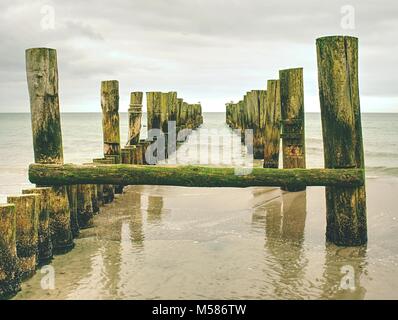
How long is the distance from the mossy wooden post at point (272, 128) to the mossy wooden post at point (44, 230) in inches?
223

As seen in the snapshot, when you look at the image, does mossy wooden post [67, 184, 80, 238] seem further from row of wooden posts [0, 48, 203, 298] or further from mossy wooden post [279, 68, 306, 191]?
mossy wooden post [279, 68, 306, 191]

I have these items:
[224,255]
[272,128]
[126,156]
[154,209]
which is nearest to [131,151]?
[126,156]

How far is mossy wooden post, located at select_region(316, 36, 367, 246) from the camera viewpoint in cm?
522

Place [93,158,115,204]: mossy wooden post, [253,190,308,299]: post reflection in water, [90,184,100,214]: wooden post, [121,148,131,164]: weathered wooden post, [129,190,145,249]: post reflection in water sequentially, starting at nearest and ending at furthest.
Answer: [253,190,308,299]: post reflection in water < [129,190,145,249]: post reflection in water < [90,184,100,214]: wooden post < [93,158,115,204]: mossy wooden post < [121,148,131,164]: weathered wooden post

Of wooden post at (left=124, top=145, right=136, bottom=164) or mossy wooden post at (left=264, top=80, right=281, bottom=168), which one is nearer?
wooden post at (left=124, top=145, right=136, bottom=164)

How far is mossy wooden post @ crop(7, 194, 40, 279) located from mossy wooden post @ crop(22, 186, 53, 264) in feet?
1.11

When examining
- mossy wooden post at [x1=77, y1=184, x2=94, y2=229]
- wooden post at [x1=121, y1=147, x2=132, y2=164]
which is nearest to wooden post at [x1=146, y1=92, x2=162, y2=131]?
wooden post at [x1=121, y1=147, x2=132, y2=164]

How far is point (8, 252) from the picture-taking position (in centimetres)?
408

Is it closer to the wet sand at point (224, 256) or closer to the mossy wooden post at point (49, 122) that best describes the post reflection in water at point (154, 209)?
the wet sand at point (224, 256)

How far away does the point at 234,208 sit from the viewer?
7.51m

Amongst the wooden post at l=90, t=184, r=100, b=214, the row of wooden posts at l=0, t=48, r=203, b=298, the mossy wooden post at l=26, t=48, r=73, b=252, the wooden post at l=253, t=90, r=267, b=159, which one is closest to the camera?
the row of wooden posts at l=0, t=48, r=203, b=298

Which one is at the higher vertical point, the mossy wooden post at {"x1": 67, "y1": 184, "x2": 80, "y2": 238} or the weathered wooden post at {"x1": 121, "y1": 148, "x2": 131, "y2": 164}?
the weathered wooden post at {"x1": 121, "y1": 148, "x2": 131, "y2": 164}
